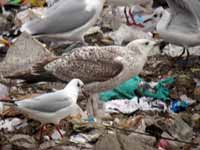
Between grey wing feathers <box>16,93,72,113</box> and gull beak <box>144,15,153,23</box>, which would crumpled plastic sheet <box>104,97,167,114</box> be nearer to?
grey wing feathers <box>16,93,72,113</box>

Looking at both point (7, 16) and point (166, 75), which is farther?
point (7, 16)

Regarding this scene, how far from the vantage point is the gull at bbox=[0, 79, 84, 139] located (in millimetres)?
5742

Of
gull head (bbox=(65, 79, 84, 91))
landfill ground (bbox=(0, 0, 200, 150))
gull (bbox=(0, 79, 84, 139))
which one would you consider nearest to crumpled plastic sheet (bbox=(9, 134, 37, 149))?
landfill ground (bbox=(0, 0, 200, 150))

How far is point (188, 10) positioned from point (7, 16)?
2892 mm

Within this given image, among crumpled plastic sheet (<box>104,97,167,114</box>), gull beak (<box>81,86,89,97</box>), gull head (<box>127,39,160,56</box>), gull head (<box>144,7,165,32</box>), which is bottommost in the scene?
crumpled plastic sheet (<box>104,97,167,114</box>)

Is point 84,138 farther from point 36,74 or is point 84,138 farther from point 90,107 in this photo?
point 36,74

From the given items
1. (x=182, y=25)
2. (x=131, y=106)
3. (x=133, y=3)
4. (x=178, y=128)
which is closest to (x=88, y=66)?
(x=131, y=106)

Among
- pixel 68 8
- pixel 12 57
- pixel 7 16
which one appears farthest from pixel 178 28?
pixel 7 16

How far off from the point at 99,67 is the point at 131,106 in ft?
1.88

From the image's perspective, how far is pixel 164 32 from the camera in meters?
7.50

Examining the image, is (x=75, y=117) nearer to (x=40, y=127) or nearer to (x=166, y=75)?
(x=40, y=127)

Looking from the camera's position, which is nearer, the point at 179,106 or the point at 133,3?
the point at 179,106

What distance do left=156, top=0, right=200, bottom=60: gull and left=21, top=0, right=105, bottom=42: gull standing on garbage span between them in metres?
0.71

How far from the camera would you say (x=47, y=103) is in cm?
577
